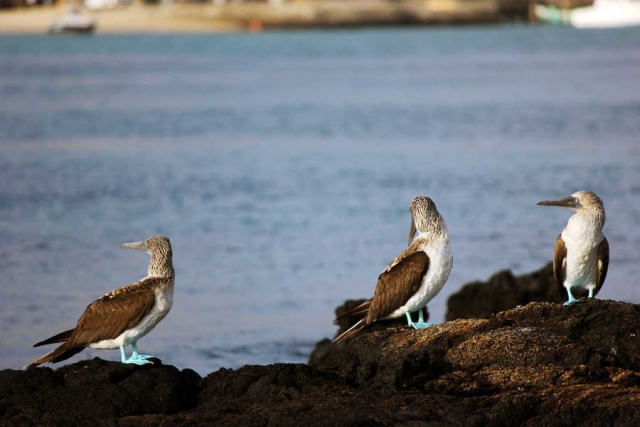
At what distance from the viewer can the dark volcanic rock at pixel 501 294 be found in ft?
44.1

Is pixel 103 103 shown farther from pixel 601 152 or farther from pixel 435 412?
pixel 435 412

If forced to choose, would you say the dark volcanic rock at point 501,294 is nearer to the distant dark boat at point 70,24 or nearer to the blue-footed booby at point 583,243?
the blue-footed booby at point 583,243

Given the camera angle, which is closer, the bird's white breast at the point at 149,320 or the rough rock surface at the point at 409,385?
the rough rock surface at the point at 409,385

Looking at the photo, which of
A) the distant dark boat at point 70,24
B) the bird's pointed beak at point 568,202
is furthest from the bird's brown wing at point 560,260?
the distant dark boat at point 70,24

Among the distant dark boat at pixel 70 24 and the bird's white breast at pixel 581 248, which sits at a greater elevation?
the bird's white breast at pixel 581 248

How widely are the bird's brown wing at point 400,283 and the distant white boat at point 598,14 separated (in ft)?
493

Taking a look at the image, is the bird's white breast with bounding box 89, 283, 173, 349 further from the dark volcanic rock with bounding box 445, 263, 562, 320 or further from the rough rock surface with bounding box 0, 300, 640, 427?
the dark volcanic rock with bounding box 445, 263, 562, 320

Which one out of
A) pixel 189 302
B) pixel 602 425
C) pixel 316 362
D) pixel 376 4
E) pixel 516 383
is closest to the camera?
pixel 602 425

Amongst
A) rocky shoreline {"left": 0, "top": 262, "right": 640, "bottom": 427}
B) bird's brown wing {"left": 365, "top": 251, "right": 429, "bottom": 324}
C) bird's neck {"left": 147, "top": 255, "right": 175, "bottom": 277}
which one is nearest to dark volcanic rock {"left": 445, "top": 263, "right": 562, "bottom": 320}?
bird's brown wing {"left": 365, "top": 251, "right": 429, "bottom": 324}

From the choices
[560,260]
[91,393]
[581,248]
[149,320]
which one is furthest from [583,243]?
[91,393]

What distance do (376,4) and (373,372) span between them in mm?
164102

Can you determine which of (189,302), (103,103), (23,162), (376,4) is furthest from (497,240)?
(376,4)

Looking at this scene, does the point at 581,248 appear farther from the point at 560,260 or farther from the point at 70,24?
the point at 70,24

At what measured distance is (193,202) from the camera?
28.7 m
